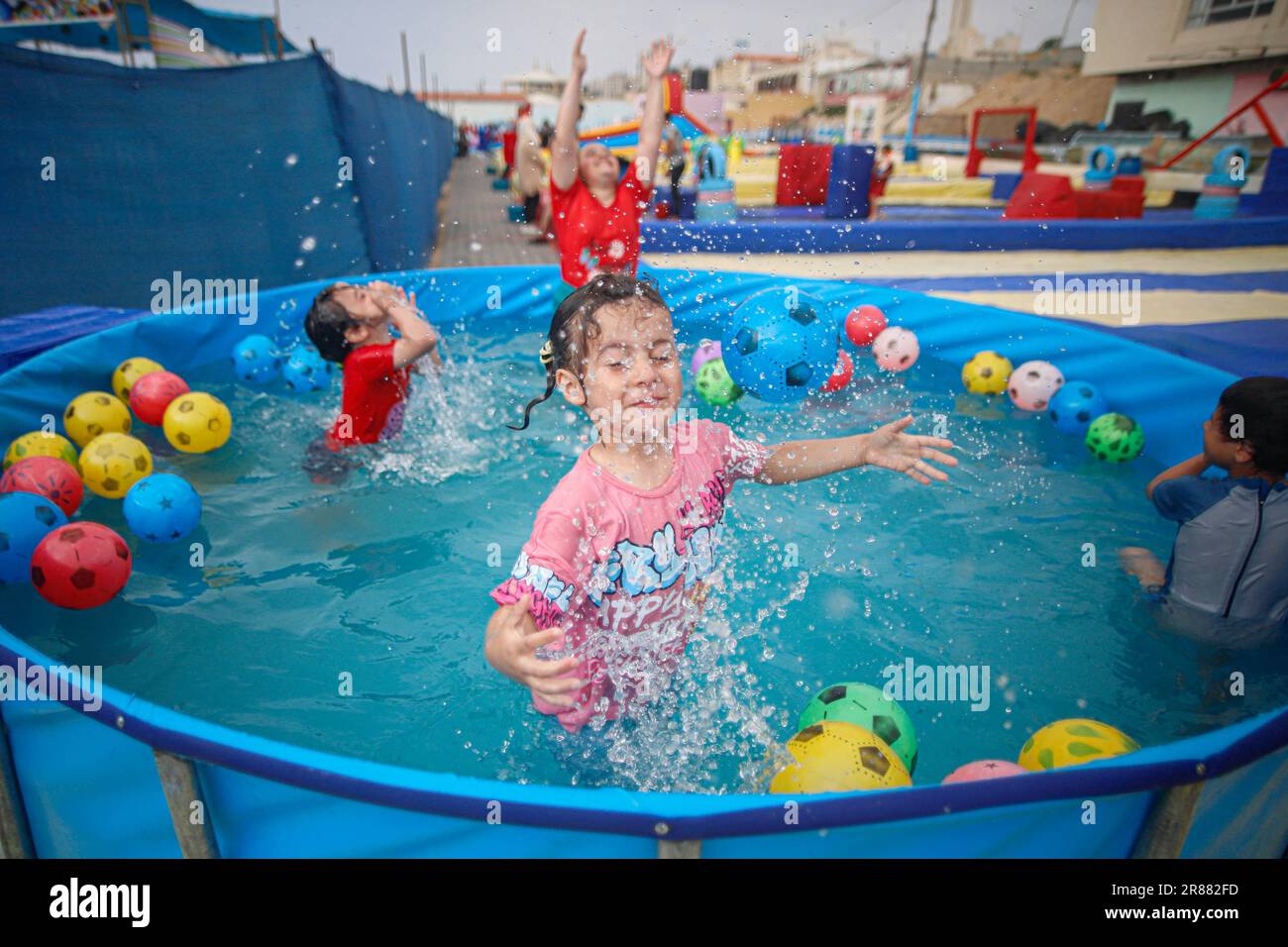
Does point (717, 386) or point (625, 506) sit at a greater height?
point (625, 506)

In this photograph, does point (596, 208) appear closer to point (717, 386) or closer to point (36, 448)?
point (717, 386)

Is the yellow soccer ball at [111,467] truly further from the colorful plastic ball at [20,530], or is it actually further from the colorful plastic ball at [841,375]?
the colorful plastic ball at [841,375]

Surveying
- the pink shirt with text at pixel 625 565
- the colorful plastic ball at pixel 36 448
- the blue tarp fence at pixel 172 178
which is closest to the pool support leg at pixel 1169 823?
the pink shirt with text at pixel 625 565

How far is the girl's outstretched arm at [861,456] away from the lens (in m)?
2.21

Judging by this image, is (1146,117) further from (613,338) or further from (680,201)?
(613,338)

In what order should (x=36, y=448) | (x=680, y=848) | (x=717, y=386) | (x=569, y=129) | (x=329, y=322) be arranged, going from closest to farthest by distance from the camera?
(x=680, y=848) → (x=36, y=448) → (x=329, y=322) → (x=569, y=129) → (x=717, y=386)

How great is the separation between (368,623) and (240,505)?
51.3 inches

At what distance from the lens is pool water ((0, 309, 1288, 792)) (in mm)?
2441

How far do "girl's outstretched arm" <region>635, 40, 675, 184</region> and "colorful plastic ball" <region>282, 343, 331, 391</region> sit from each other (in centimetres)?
247

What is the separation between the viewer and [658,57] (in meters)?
4.28

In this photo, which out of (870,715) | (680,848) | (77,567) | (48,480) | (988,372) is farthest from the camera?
(988,372)

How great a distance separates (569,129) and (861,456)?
3075mm

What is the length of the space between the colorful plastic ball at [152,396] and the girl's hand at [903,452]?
4.06m

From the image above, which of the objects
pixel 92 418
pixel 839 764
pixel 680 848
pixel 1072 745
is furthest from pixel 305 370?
pixel 1072 745
